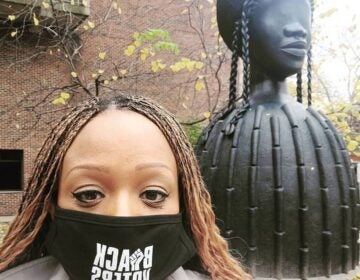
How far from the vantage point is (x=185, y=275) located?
1.65m

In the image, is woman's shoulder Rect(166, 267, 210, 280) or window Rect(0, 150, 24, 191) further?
window Rect(0, 150, 24, 191)

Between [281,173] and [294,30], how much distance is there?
98cm

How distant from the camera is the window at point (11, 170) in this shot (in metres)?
14.8

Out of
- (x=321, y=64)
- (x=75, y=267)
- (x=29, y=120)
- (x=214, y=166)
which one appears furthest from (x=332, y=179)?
(x=29, y=120)

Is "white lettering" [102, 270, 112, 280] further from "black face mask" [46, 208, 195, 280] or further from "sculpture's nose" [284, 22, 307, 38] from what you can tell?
"sculpture's nose" [284, 22, 307, 38]

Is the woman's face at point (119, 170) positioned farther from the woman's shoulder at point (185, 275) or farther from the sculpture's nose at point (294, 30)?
the sculpture's nose at point (294, 30)

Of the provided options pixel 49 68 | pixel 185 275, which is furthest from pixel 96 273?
pixel 49 68

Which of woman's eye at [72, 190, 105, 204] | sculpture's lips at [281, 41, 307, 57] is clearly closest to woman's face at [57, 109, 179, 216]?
woman's eye at [72, 190, 105, 204]

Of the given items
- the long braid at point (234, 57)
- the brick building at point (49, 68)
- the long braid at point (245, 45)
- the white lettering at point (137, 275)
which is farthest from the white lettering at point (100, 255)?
the brick building at point (49, 68)

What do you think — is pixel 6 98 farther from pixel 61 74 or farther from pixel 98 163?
pixel 98 163

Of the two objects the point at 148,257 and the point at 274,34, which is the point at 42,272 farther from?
the point at 274,34

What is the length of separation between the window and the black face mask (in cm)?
1398

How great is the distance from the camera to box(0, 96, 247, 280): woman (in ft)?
4.85

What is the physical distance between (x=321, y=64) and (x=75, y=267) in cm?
899
